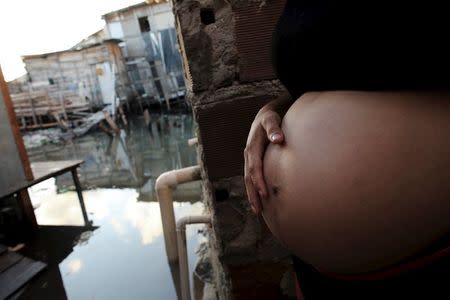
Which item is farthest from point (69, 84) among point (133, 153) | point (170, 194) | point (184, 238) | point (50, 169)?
point (184, 238)

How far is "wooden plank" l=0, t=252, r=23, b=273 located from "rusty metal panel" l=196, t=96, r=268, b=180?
3.89 m

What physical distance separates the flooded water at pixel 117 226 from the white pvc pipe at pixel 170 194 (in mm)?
558

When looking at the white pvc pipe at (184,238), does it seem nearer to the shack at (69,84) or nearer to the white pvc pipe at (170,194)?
the white pvc pipe at (170,194)

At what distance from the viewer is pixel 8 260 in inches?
158

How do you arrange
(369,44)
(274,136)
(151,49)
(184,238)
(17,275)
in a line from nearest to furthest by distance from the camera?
(369,44), (274,136), (184,238), (17,275), (151,49)

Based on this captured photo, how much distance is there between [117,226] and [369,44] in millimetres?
5447

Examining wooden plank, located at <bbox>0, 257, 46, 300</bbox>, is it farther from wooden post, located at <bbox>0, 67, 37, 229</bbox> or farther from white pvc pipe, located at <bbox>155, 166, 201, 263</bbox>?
white pvc pipe, located at <bbox>155, 166, 201, 263</bbox>

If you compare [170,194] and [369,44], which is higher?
[369,44]

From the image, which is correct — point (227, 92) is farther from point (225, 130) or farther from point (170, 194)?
point (170, 194)

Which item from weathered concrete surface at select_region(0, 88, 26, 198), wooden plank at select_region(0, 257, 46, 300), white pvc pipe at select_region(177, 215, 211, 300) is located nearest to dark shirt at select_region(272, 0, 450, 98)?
white pvc pipe at select_region(177, 215, 211, 300)

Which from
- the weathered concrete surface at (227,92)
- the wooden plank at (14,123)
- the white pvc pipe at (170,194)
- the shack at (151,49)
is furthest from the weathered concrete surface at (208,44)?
the shack at (151,49)

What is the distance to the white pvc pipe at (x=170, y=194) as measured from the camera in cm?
252

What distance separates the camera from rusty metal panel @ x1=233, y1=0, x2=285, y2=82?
1.45 meters

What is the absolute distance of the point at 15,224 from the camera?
5371 millimetres
